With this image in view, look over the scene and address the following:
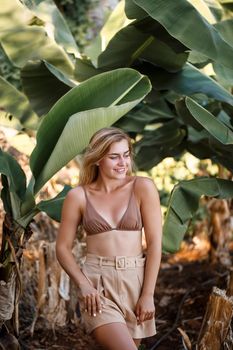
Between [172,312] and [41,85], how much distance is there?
7.77 feet

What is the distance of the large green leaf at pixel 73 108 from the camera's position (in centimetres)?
334

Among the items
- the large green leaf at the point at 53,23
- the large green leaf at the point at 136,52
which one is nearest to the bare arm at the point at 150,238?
the large green leaf at the point at 136,52

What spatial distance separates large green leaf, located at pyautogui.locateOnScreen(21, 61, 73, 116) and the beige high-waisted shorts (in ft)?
6.42

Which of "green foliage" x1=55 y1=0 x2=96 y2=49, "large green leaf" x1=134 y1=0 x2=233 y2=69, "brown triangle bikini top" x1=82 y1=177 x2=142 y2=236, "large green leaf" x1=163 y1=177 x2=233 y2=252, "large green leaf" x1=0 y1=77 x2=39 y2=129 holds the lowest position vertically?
"green foliage" x1=55 y1=0 x2=96 y2=49

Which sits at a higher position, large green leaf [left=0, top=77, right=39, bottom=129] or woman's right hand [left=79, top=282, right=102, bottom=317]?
woman's right hand [left=79, top=282, right=102, bottom=317]

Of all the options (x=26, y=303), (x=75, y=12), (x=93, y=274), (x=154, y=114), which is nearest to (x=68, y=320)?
(x=26, y=303)

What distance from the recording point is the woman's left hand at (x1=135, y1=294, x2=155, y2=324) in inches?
118

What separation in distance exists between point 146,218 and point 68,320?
7.54 feet

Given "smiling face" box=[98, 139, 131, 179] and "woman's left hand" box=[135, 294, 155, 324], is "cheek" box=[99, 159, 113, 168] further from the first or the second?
"woman's left hand" box=[135, 294, 155, 324]

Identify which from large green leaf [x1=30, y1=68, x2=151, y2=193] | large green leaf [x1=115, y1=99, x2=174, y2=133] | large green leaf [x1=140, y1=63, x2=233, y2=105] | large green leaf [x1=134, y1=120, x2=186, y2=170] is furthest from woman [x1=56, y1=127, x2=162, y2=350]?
large green leaf [x1=134, y1=120, x2=186, y2=170]

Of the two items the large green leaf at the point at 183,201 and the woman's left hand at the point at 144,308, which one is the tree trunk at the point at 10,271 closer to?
the woman's left hand at the point at 144,308

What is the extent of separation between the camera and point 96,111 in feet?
10.2

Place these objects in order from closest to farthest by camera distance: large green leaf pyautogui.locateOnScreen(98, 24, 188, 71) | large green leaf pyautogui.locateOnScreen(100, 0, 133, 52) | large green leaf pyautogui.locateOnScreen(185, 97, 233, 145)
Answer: large green leaf pyautogui.locateOnScreen(185, 97, 233, 145), large green leaf pyautogui.locateOnScreen(98, 24, 188, 71), large green leaf pyautogui.locateOnScreen(100, 0, 133, 52)

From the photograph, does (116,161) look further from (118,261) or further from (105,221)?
(118,261)
